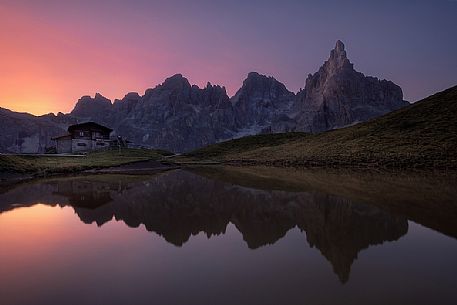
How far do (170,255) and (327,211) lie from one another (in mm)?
10727

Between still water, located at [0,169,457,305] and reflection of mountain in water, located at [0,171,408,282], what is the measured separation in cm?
8

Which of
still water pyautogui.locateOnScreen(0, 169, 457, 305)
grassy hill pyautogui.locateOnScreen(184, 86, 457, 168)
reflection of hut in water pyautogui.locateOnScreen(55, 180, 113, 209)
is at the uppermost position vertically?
grassy hill pyautogui.locateOnScreen(184, 86, 457, 168)

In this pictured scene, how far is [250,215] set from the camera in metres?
19.6

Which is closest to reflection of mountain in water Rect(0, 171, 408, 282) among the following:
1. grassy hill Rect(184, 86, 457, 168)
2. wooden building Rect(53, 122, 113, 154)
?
grassy hill Rect(184, 86, 457, 168)

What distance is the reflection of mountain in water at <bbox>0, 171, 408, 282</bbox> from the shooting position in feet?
45.8

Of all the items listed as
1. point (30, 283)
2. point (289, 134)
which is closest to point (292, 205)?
point (30, 283)

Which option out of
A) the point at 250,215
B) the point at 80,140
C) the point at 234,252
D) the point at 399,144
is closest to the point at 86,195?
the point at 250,215

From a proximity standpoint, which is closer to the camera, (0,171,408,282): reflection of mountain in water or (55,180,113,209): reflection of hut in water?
(0,171,408,282): reflection of mountain in water

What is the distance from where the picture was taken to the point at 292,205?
22438 mm

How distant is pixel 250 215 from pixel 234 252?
7.23m

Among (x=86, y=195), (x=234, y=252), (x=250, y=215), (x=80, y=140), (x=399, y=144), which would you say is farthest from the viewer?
(x=80, y=140)

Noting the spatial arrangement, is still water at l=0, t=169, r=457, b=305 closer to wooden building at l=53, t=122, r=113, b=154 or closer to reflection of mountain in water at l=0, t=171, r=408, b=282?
reflection of mountain in water at l=0, t=171, r=408, b=282

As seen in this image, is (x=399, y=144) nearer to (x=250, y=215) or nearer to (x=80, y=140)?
(x=250, y=215)

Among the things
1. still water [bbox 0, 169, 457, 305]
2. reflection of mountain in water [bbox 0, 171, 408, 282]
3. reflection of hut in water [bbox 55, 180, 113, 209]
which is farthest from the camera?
reflection of hut in water [bbox 55, 180, 113, 209]
